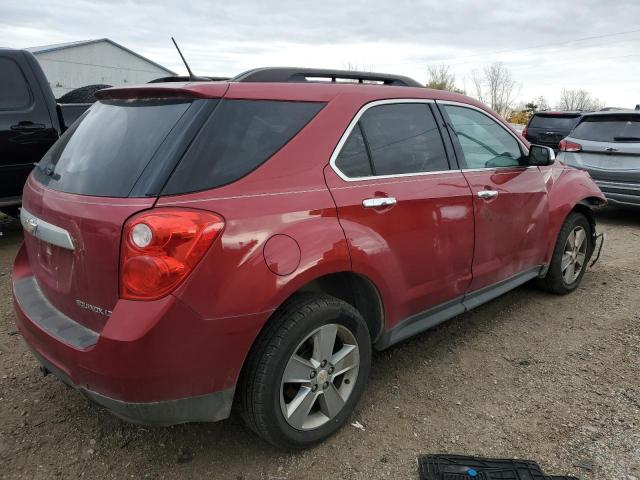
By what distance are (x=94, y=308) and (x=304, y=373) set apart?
929 mm

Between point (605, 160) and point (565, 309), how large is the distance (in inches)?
162

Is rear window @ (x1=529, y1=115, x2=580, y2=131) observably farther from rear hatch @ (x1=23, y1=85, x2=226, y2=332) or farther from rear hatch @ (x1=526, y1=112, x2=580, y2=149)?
rear hatch @ (x1=23, y1=85, x2=226, y2=332)

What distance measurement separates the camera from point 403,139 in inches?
114

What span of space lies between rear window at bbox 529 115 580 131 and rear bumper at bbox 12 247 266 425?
1156cm

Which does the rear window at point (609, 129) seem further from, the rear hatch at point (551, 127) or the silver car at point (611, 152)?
the rear hatch at point (551, 127)

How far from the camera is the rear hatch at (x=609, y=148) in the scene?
7023 millimetres

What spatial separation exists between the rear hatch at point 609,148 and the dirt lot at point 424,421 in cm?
406

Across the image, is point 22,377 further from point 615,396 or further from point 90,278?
point 615,396

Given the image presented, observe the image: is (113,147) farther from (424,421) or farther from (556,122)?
(556,122)

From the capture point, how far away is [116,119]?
2.34m

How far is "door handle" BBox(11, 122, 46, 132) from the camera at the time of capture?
545 cm

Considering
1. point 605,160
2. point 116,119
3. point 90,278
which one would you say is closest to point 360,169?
point 116,119

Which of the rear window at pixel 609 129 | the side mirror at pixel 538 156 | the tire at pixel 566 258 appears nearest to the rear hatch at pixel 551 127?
the rear window at pixel 609 129

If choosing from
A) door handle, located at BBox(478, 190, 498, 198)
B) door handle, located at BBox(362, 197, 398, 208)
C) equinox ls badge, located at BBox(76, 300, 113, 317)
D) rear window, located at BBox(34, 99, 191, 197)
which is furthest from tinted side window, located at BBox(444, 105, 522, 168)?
equinox ls badge, located at BBox(76, 300, 113, 317)
